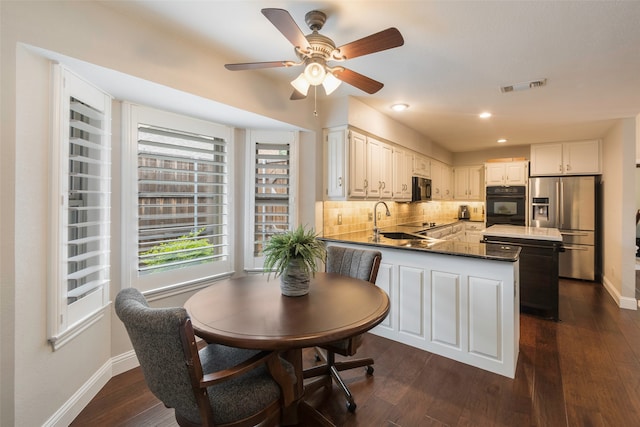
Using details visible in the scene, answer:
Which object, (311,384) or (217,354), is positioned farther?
(311,384)

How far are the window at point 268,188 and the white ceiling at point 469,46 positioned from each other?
1.84ft

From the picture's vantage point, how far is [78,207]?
1.83m

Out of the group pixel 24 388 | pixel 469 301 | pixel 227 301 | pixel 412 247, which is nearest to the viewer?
pixel 24 388

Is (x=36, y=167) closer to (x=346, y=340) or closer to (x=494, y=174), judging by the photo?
(x=346, y=340)

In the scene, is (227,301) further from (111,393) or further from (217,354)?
(111,393)

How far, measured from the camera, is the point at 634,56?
2.18 meters

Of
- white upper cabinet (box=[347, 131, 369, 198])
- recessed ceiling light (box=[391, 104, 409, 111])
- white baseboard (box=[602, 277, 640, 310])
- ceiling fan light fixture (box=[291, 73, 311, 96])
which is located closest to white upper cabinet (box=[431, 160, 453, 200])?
recessed ceiling light (box=[391, 104, 409, 111])

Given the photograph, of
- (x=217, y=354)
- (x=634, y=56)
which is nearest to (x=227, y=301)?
(x=217, y=354)

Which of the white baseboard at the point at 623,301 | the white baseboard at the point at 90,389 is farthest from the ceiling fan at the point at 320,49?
the white baseboard at the point at 623,301

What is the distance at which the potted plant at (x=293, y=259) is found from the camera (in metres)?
1.65

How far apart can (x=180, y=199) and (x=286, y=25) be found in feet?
6.02

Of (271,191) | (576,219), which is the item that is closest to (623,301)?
(576,219)

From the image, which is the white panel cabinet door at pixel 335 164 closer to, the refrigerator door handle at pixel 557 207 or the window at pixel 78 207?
the window at pixel 78 207

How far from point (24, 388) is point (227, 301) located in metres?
1.08
